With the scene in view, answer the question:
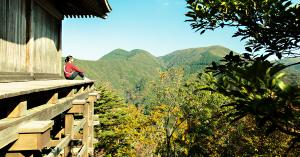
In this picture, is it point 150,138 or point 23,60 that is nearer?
point 23,60

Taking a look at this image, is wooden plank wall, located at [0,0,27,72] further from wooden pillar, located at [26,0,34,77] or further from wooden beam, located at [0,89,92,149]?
wooden beam, located at [0,89,92,149]

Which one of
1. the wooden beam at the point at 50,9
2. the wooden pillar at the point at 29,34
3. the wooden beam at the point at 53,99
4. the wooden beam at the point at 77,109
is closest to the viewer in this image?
the wooden beam at the point at 53,99

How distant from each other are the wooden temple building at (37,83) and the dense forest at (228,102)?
6.32 ft

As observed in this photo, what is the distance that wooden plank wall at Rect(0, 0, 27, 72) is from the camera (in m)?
6.21

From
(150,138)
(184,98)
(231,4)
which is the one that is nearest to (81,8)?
(231,4)

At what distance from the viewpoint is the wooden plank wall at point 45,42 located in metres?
8.38

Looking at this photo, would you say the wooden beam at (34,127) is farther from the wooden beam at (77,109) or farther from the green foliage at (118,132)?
the green foliage at (118,132)

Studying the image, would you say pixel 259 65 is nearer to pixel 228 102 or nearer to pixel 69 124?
pixel 69 124

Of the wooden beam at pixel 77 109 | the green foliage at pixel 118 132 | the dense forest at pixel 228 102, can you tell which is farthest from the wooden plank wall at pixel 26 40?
the green foliage at pixel 118 132

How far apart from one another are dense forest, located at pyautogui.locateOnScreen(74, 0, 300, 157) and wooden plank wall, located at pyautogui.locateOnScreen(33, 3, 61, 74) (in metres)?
4.68

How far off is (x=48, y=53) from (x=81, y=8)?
2045mm

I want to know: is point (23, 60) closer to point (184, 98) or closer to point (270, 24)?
point (270, 24)

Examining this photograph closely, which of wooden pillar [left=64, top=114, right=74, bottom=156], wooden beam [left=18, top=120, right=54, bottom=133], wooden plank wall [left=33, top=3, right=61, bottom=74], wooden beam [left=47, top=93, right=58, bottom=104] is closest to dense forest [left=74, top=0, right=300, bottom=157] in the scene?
wooden beam [left=18, top=120, right=54, bottom=133]

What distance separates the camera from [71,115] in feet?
22.4
